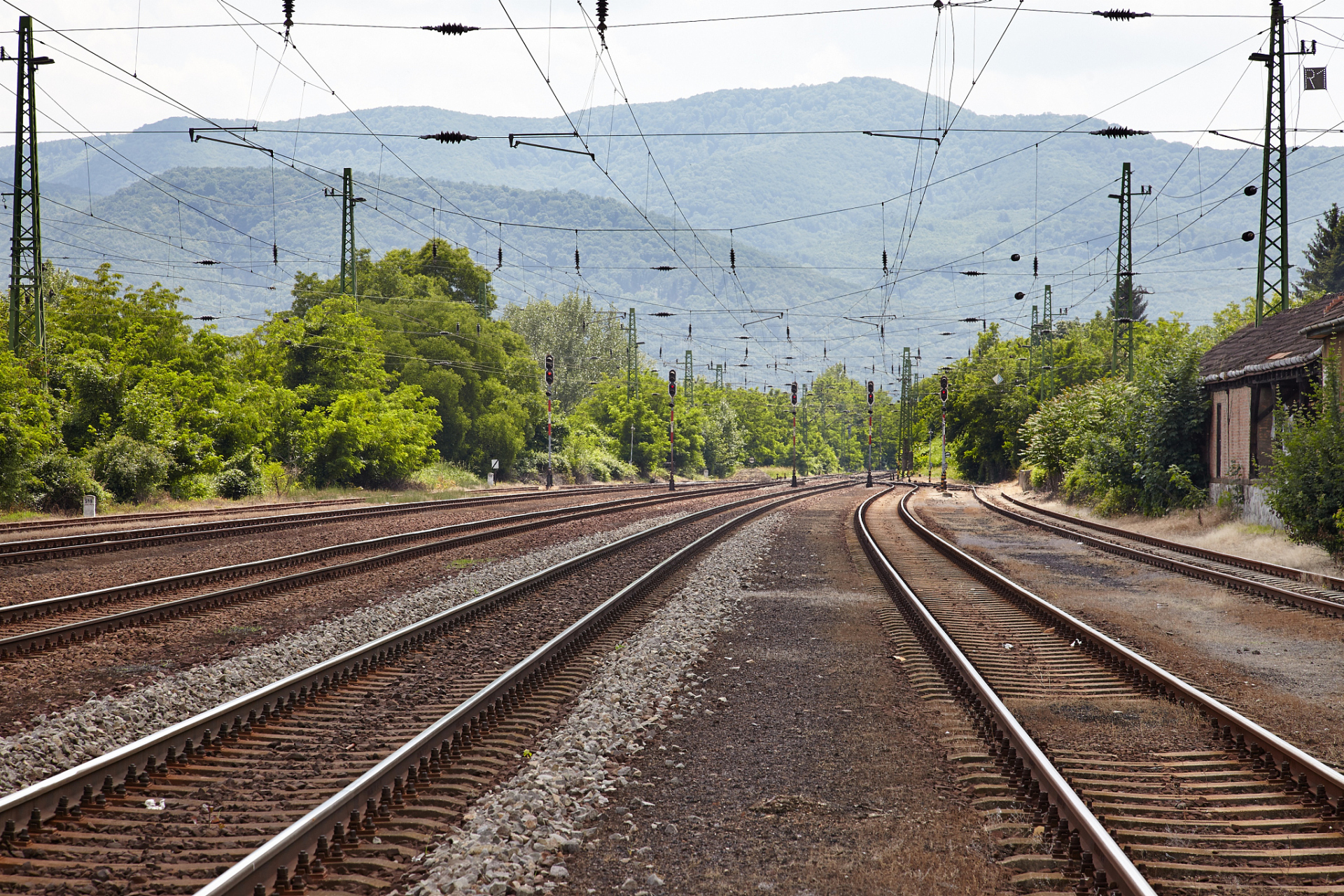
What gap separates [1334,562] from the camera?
17.7 metres

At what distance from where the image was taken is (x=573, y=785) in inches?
239

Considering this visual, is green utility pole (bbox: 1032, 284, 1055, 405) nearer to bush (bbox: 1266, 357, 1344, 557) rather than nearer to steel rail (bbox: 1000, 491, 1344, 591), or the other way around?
steel rail (bbox: 1000, 491, 1344, 591)

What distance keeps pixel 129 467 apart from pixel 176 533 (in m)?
9.32

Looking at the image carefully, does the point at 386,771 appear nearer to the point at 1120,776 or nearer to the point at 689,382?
the point at 1120,776

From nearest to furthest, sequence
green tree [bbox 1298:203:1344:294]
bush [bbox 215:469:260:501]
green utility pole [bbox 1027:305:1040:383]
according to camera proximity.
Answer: bush [bbox 215:469:260:501]
green utility pole [bbox 1027:305:1040:383]
green tree [bbox 1298:203:1344:294]

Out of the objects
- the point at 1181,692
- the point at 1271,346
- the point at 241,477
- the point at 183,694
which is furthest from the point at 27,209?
the point at 1271,346

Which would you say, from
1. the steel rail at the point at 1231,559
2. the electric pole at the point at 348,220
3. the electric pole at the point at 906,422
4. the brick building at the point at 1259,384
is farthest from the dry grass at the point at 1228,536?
the electric pole at the point at 906,422

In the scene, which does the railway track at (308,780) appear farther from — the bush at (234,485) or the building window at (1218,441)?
the bush at (234,485)

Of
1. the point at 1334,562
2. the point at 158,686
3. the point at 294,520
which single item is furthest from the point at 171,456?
the point at 1334,562

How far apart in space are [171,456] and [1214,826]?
102ft

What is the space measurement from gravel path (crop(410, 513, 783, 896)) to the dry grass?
1366 cm

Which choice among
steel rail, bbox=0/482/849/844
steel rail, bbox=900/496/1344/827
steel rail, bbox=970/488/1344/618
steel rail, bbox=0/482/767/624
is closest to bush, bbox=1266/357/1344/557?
steel rail, bbox=970/488/1344/618

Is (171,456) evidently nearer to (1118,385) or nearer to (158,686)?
(158,686)

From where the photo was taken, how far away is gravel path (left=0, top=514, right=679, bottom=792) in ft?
21.2
